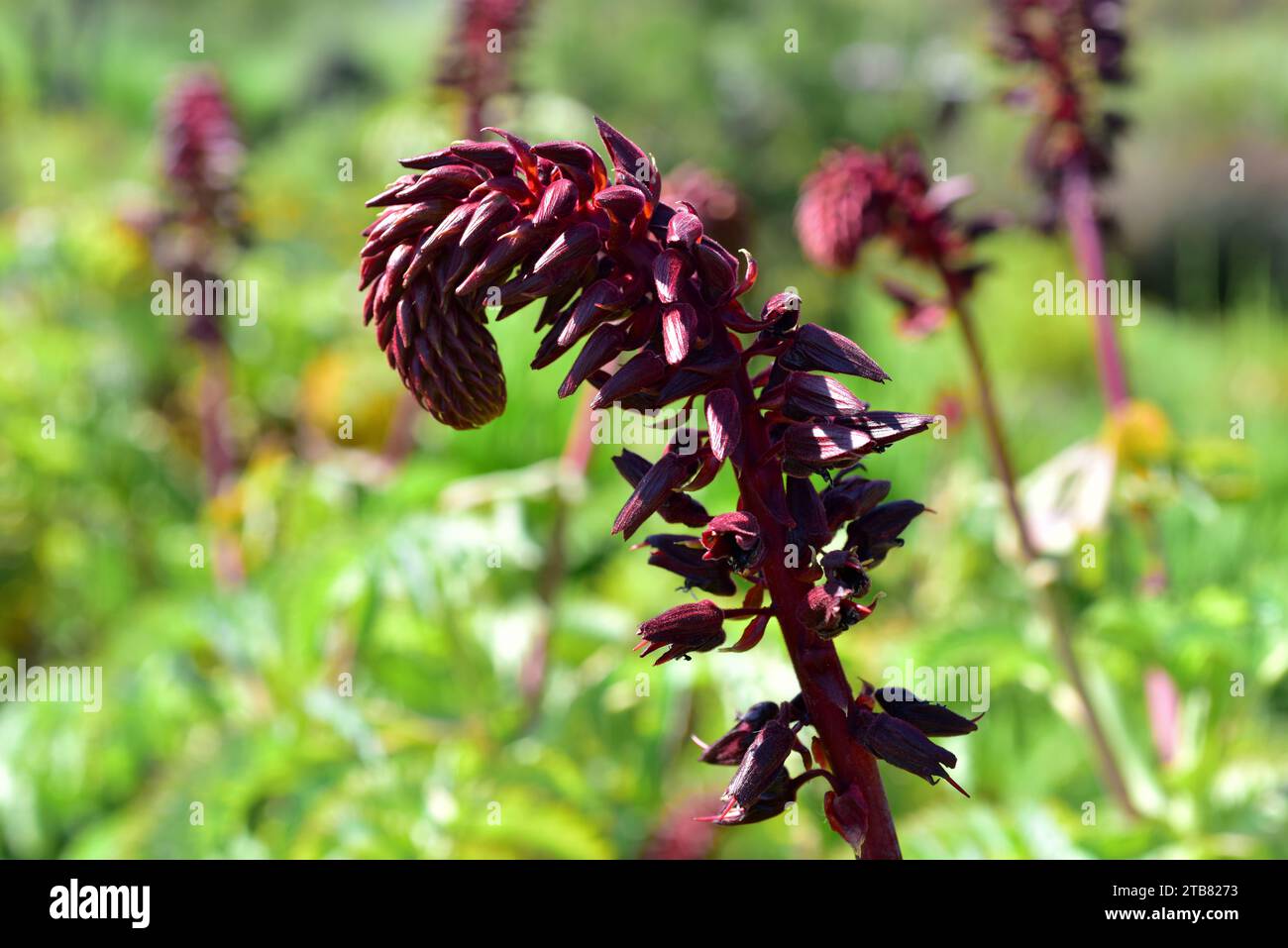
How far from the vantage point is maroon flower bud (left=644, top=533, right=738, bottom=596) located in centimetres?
97

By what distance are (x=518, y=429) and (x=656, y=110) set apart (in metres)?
4.82

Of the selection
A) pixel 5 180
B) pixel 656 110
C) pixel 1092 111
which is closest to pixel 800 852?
pixel 1092 111

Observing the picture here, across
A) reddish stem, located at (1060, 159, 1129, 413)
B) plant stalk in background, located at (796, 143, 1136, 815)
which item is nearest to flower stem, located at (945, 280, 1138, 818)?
plant stalk in background, located at (796, 143, 1136, 815)

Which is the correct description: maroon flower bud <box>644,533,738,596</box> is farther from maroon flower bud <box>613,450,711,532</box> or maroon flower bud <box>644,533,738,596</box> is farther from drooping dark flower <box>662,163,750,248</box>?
drooping dark flower <box>662,163,750,248</box>

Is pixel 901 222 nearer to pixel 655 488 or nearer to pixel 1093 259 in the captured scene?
pixel 1093 259

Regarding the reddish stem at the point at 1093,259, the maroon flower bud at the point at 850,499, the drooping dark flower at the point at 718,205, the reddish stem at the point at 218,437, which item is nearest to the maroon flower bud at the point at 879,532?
Result: the maroon flower bud at the point at 850,499

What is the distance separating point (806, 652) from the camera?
94 centimetres

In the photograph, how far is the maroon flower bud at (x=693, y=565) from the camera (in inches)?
38.1

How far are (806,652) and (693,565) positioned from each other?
0.11m

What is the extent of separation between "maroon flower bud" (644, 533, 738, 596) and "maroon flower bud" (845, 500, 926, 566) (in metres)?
0.10

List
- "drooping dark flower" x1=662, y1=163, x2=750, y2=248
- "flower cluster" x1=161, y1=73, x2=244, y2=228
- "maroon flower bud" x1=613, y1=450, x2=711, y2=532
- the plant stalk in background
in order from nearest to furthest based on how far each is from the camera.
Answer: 1. "maroon flower bud" x1=613, y1=450, x2=711, y2=532
2. the plant stalk in background
3. "drooping dark flower" x1=662, y1=163, x2=750, y2=248
4. "flower cluster" x1=161, y1=73, x2=244, y2=228

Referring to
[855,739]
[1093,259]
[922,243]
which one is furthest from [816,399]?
[1093,259]

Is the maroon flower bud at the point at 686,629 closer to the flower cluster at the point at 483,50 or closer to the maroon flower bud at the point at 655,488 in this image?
the maroon flower bud at the point at 655,488
